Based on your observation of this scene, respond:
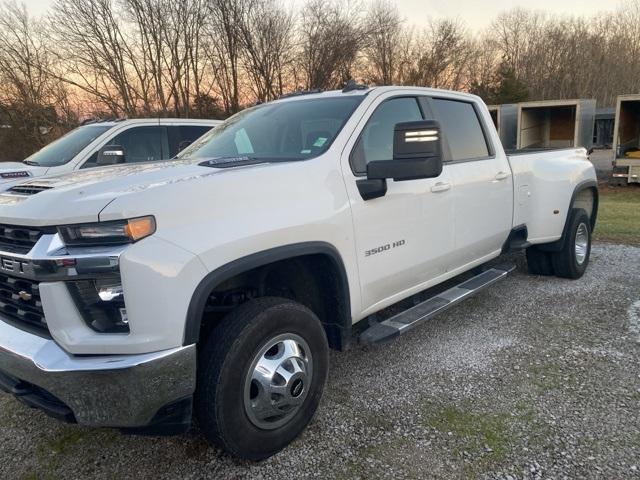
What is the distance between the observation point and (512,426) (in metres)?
2.89

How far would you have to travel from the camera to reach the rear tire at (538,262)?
5648 millimetres

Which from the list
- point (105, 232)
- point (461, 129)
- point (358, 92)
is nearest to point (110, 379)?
point (105, 232)

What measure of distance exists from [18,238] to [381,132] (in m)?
2.29

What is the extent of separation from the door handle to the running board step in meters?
0.87

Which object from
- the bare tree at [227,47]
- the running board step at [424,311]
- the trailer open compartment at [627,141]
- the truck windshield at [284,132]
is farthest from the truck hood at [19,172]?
the bare tree at [227,47]

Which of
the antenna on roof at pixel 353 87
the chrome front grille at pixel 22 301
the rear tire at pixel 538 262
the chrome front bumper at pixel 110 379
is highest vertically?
the antenna on roof at pixel 353 87

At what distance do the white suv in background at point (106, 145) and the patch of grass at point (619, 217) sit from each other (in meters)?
6.84

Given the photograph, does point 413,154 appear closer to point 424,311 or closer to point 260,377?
point 424,311

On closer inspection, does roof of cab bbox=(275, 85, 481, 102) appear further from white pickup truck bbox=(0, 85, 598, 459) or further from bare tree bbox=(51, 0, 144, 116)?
bare tree bbox=(51, 0, 144, 116)

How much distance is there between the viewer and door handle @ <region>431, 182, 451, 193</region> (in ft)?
11.9

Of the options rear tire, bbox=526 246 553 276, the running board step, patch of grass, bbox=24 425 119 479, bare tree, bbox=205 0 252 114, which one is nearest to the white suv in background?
the running board step

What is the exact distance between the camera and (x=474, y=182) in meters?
4.11

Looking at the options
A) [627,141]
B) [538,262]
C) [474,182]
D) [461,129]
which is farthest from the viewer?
Result: [627,141]

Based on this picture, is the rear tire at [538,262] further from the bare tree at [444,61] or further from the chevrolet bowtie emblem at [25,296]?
the bare tree at [444,61]
